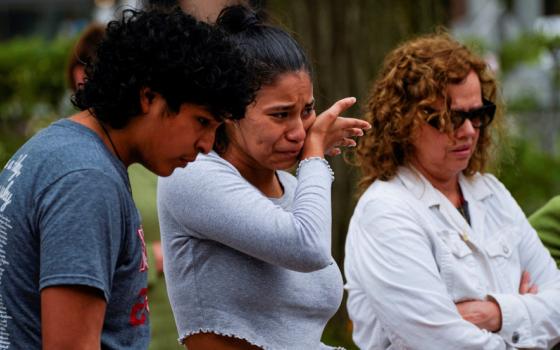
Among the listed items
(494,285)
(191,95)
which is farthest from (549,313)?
(191,95)

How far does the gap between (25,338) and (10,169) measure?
1.19ft

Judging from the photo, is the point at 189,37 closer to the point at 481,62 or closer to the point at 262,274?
the point at 262,274

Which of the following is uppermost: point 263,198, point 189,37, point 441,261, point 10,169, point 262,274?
point 189,37

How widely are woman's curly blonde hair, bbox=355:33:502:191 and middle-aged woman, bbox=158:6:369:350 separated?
0.64m

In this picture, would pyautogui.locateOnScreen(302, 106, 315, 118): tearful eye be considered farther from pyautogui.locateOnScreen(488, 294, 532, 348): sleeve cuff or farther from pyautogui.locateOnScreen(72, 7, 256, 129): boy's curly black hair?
pyautogui.locateOnScreen(488, 294, 532, 348): sleeve cuff

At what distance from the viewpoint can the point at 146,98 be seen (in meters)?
2.32

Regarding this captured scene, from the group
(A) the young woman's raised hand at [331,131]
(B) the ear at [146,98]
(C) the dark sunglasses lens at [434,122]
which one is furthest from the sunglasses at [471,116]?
(B) the ear at [146,98]

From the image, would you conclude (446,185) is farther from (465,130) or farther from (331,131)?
(331,131)

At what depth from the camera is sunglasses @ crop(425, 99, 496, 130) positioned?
3.58 meters

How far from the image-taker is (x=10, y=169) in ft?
7.41

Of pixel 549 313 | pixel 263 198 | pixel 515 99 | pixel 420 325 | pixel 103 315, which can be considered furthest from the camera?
pixel 515 99

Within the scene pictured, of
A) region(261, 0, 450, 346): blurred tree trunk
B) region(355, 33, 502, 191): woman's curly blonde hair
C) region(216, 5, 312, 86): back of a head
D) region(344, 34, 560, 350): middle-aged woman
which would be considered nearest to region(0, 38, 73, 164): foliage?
region(261, 0, 450, 346): blurred tree trunk

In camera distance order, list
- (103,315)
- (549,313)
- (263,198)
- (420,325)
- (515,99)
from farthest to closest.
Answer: (515,99) → (549,313) → (420,325) → (263,198) → (103,315)

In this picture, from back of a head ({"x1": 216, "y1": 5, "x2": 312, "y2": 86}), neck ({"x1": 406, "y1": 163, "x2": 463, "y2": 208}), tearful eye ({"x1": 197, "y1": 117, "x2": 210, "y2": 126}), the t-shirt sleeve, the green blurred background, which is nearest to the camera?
the t-shirt sleeve
